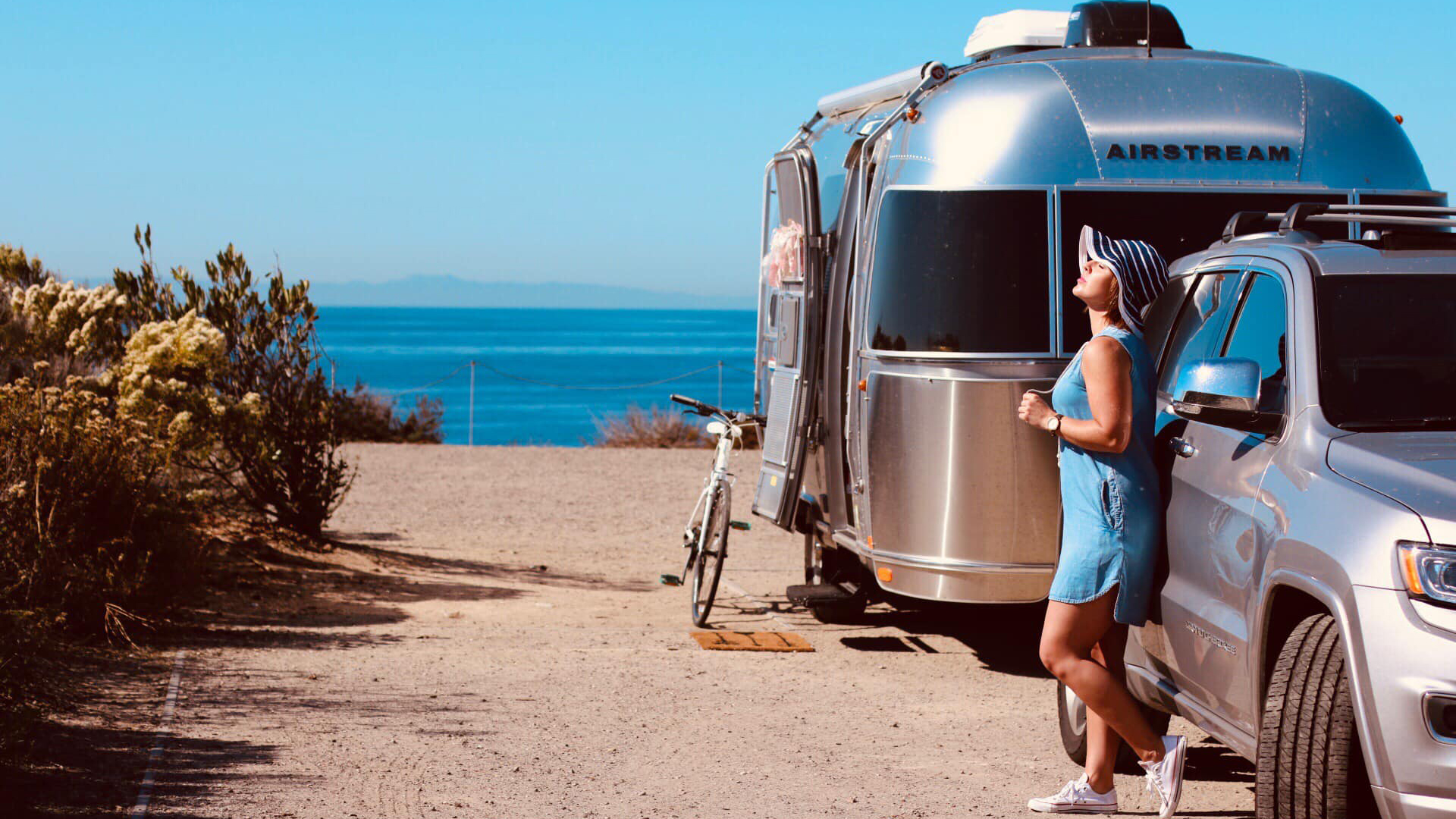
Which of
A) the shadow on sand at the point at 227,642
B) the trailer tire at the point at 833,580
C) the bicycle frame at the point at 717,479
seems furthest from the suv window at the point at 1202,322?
the bicycle frame at the point at 717,479

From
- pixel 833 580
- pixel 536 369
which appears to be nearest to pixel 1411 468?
pixel 833 580

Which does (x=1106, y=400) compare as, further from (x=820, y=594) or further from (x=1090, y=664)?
(x=820, y=594)

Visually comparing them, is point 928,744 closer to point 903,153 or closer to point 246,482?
point 903,153

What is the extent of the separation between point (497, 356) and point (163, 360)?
296ft

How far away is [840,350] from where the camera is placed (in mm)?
8703

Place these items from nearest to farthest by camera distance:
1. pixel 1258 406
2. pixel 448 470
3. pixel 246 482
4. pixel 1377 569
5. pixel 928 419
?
1. pixel 1377 569
2. pixel 1258 406
3. pixel 928 419
4. pixel 246 482
5. pixel 448 470

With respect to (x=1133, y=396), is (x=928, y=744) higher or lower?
lower

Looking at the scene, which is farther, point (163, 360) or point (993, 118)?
point (163, 360)

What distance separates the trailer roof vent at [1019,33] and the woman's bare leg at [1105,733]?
4350 mm

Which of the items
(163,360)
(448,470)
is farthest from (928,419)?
(448,470)

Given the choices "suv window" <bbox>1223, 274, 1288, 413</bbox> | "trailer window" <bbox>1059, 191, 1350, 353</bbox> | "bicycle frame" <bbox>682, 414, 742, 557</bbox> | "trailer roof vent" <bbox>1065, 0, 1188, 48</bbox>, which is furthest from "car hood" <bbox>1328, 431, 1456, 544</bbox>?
"bicycle frame" <bbox>682, 414, 742, 557</bbox>

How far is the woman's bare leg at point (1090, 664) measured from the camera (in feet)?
17.0

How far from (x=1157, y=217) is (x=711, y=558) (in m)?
3.83

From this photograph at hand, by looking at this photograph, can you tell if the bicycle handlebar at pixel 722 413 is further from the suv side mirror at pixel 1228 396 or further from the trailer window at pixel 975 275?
the suv side mirror at pixel 1228 396
